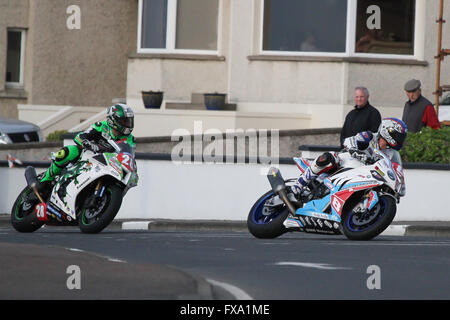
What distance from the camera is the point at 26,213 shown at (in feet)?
54.0

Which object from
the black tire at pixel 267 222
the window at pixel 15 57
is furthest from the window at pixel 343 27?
the black tire at pixel 267 222

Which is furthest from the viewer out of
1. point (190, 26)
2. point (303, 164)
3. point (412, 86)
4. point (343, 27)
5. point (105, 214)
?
point (190, 26)

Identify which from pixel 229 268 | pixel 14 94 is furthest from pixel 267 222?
pixel 14 94

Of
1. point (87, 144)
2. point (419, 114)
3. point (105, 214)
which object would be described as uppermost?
point (419, 114)

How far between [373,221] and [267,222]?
131cm

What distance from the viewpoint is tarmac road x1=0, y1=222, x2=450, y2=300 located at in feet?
31.3

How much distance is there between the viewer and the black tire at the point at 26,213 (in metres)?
16.3

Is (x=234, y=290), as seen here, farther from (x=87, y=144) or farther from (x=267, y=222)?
(x=87, y=144)

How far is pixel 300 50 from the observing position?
2712 centimetres

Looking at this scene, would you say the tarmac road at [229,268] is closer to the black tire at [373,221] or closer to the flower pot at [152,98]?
the black tire at [373,221]

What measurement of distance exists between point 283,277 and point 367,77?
16.5m

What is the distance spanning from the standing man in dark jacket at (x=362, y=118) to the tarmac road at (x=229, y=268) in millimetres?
3434
